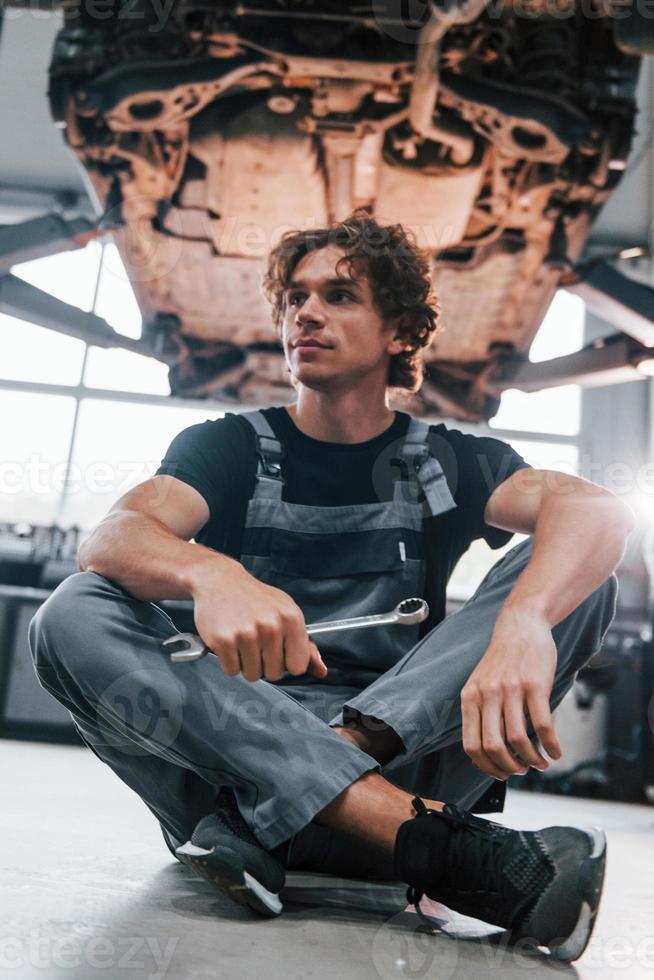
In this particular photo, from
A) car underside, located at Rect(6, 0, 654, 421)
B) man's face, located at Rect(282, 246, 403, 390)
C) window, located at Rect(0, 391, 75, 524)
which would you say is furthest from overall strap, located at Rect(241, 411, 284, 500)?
window, located at Rect(0, 391, 75, 524)

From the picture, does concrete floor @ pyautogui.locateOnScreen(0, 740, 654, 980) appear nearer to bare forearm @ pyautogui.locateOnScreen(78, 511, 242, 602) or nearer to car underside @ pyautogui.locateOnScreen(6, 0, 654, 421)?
bare forearm @ pyautogui.locateOnScreen(78, 511, 242, 602)

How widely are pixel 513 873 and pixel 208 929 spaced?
0.27 m

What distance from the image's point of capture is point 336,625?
1.01 meters

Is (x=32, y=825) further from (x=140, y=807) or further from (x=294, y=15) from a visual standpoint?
(x=294, y=15)

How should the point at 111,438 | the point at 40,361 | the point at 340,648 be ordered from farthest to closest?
the point at 40,361 → the point at 111,438 → the point at 340,648

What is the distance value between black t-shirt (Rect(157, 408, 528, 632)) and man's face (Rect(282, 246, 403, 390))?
0.10 metres

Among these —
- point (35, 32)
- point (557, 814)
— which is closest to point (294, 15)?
point (557, 814)

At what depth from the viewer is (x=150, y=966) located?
667 mm

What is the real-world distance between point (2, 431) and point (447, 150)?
397 centimetres

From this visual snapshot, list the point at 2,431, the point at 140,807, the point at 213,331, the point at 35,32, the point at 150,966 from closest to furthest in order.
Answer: the point at 150,966
the point at 140,807
the point at 213,331
the point at 35,32
the point at 2,431

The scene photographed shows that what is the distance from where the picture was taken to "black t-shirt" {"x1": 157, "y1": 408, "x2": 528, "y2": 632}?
1177 millimetres

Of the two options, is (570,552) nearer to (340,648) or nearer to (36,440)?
→ (340,648)

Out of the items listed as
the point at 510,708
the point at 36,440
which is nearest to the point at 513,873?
the point at 510,708

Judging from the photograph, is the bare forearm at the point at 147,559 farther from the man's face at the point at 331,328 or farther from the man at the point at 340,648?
the man's face at the point at 331,328
